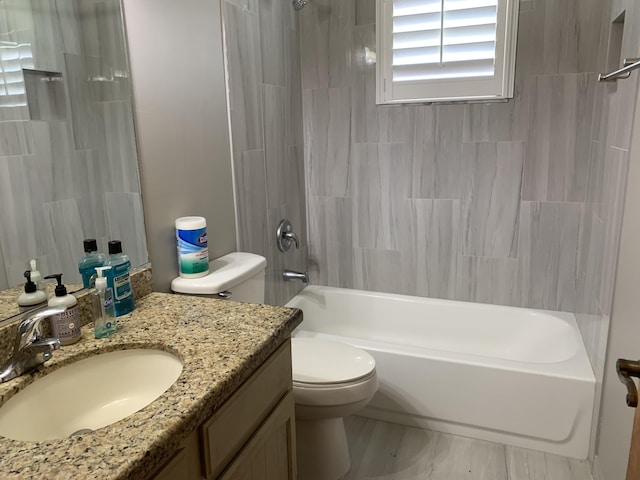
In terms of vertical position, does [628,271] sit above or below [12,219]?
below

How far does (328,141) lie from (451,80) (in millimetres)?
721

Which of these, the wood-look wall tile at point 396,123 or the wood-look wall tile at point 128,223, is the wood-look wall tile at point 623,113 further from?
the wood-look wall tile at point 128,223

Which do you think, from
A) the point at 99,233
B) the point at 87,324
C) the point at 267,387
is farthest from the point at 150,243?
the point at 267,387

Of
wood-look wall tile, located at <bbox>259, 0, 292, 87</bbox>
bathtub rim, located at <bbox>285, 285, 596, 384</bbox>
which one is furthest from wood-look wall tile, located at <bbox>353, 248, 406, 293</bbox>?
wood-look wall tile, located at <bbox>259, 0, 292, 87</bbox>

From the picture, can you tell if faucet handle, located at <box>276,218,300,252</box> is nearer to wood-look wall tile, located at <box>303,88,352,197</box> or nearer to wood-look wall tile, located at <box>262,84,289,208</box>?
wood-look wall tile, located at <box>262,84,289,208</box>

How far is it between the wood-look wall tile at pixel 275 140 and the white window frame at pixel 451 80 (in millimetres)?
512

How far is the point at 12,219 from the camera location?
3.91 feet

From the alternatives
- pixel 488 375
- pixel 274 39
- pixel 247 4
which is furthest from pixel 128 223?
pixel 488 375

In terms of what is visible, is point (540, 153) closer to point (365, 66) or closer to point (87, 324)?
point (365, 66)

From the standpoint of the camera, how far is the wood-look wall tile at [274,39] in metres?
2.31

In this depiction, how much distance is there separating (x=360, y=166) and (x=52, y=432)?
6.60 ft

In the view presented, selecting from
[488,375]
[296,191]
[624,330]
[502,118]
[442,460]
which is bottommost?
[442,460]

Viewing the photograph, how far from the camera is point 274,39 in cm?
240

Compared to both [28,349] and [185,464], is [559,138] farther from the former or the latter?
[28,349]
